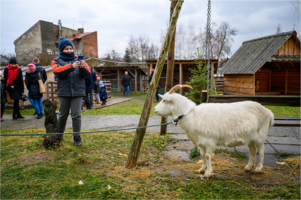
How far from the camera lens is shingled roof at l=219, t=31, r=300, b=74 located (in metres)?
13.0

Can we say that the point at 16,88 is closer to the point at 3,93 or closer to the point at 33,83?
the point at 3,93

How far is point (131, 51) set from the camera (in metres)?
41.9

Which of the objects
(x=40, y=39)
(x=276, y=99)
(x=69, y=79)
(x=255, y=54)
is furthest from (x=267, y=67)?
(x=40, y=39)

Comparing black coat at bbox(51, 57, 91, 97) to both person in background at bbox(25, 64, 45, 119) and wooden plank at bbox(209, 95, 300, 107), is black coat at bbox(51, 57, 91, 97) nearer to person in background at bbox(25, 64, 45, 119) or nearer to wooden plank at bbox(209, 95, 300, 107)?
wooden plank at bbox(209, 95, 300, 107)

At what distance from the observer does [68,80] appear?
4.47 m

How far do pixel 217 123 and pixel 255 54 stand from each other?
12.8m

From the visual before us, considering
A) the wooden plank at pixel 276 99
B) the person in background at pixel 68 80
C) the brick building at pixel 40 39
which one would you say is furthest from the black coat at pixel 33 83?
the brick building at pixel 40 39

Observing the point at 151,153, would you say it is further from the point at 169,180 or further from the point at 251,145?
the point at 251,145

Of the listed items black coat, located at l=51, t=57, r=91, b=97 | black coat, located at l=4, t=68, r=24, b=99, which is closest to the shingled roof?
black coat, located at l=51, t=57, r=91, b=97

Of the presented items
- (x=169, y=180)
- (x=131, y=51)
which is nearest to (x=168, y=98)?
(x=169, y=180)

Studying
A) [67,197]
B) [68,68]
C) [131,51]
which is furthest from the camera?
[131,51]

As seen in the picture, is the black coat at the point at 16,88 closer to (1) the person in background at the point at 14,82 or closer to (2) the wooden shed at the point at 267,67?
(1) the person in background at the point at 14,82

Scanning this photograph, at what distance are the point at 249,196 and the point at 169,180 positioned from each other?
119 cm

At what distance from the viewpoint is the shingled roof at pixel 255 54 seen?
42.7 ft
